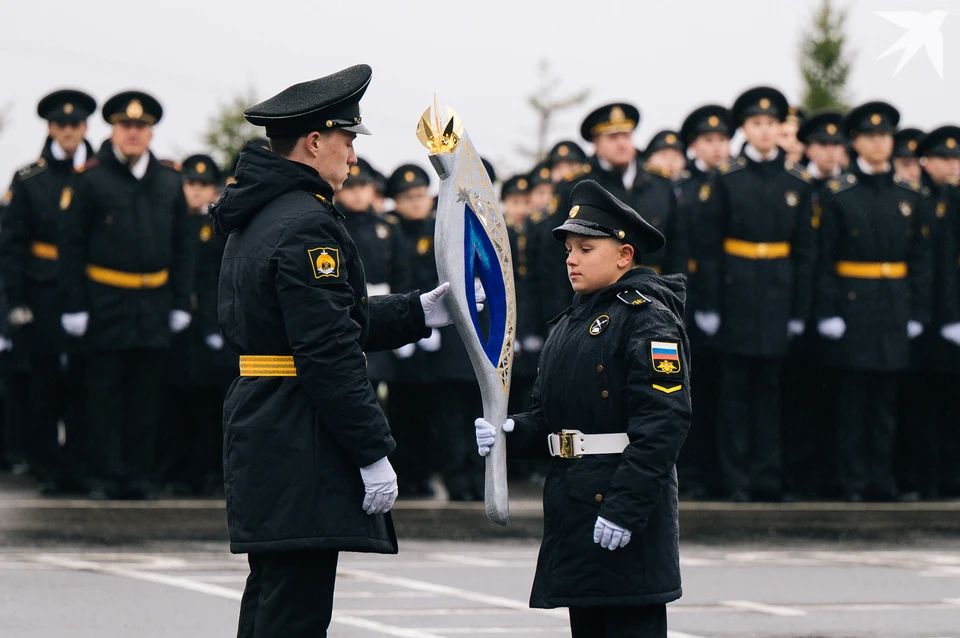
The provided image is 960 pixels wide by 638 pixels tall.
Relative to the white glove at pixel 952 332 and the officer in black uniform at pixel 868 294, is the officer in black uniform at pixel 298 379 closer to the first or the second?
the officer in black uniform at pixel 868 294

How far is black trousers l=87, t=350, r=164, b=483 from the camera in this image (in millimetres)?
11430

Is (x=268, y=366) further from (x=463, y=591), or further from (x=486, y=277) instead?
(x=463, y=591)

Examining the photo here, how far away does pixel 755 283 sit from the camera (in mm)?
12180

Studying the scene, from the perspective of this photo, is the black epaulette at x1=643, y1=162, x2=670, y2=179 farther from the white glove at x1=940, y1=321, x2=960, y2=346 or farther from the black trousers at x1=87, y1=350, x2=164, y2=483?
the black trousers at x1=87, y1=350, x2=164, y2=483

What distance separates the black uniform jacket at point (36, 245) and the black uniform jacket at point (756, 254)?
437 centimetres

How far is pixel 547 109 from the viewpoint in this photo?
162 feet

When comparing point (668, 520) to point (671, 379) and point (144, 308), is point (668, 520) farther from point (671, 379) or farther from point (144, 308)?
point (144, 308)

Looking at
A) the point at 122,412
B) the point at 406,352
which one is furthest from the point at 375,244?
the point at 122,412

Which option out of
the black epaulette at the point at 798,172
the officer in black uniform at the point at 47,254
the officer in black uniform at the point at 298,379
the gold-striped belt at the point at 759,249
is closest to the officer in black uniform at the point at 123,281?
the officer in black uniform at the point at 47,254

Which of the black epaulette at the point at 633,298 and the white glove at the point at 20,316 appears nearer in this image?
the black epaulette at the point at 633,298

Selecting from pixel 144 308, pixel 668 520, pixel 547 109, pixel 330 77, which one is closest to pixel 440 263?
pixel 330 77

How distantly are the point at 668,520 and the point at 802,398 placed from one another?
738 cm

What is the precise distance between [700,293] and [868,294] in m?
1.19

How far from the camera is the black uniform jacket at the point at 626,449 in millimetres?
5469
